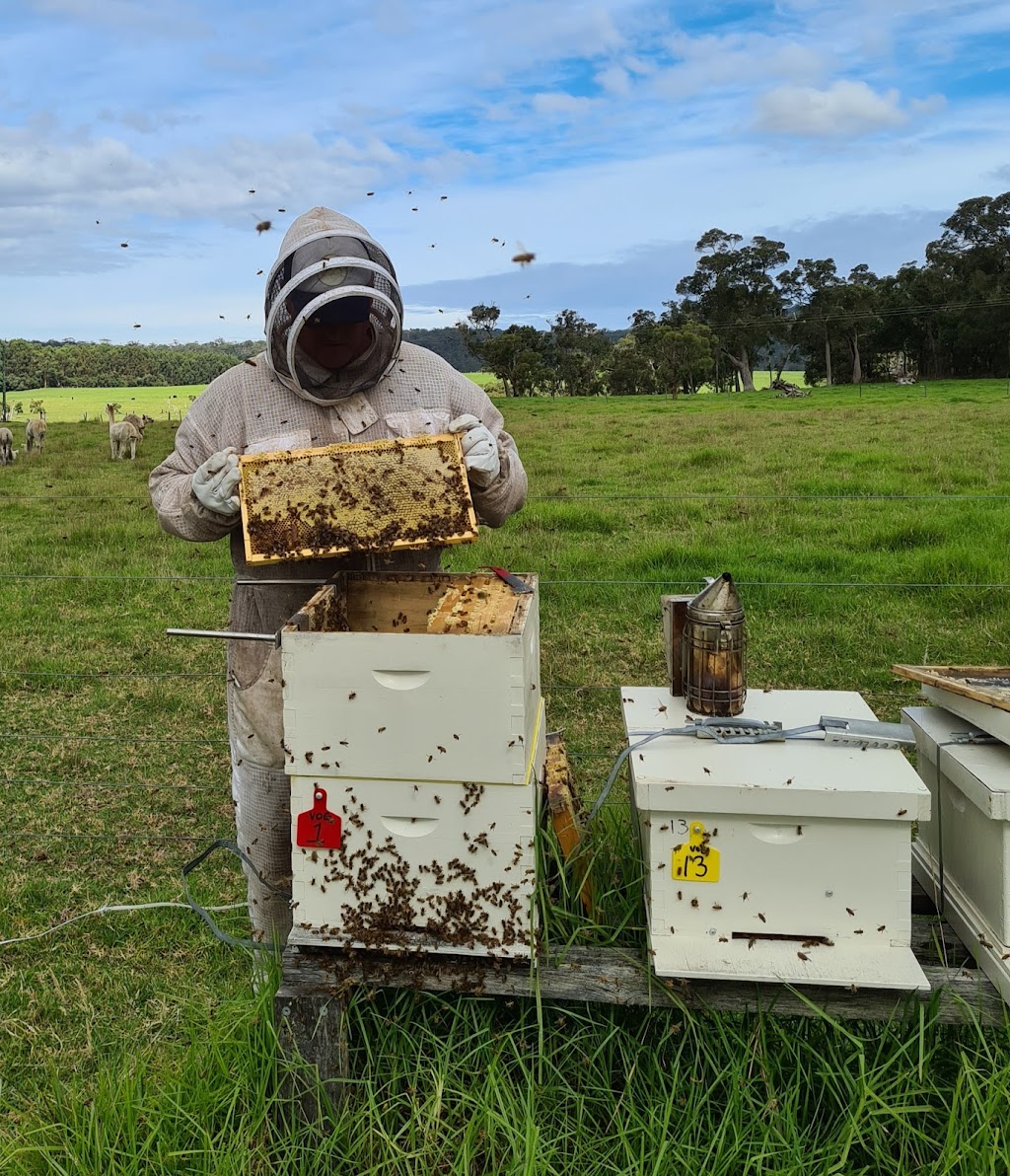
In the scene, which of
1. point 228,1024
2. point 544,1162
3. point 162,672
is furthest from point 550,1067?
point 162,672

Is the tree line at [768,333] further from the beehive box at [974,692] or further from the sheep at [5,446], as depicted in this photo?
the beehive box at [974,692]

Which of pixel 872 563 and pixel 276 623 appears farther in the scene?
pixel 872 563

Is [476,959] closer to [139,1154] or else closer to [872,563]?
[139,1154]

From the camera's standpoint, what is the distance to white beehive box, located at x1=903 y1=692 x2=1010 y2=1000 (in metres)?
2.12

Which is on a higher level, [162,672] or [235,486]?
[235,486]

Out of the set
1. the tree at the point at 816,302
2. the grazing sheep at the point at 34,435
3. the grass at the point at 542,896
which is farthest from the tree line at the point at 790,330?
the grass at the point at 542,896

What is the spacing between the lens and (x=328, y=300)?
265 centimetres

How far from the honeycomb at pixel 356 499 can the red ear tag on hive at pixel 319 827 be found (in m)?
0.72

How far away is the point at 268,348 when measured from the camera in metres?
2.92

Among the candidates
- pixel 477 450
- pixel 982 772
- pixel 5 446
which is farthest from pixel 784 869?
pixel 5 446

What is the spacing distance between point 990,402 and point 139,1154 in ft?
87.5

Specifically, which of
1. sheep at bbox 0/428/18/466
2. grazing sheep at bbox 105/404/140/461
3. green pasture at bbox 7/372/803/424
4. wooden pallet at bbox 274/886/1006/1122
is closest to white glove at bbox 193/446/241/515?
wooden pallet at bbox 274/886/1006/1122

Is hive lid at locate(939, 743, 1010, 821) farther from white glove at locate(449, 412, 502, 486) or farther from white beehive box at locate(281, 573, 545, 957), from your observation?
white glove at locate(449, 412, 502, 486)

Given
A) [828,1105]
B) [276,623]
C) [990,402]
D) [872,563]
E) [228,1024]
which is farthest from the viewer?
[990,402]
